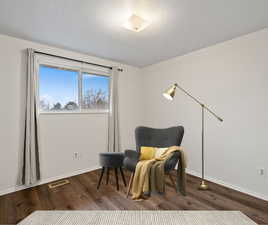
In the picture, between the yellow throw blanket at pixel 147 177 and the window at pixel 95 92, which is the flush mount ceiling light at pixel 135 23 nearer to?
the window at pixel 95 92

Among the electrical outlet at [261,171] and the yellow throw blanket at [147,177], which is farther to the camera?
the electrical outlet at [261,171]

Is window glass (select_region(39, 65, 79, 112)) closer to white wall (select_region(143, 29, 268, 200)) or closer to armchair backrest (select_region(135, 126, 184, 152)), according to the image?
armchair backrest (select_region(135, 126, 184, 152))

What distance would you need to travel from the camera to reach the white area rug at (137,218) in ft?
5.33

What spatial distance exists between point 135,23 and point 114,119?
195cm

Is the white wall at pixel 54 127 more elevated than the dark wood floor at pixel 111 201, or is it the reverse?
the white wall at pixel 54 127

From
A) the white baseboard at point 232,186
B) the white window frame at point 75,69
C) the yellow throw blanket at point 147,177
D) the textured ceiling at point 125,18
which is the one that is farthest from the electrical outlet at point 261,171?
the white window frame at point 75,69

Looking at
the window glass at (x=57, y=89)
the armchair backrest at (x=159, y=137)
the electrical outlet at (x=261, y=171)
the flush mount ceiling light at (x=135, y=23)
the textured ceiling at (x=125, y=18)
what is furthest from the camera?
the window glass at (x=57, y=89)

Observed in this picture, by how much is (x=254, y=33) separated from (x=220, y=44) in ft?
1.47

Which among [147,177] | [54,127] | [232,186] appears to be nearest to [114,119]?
[54,127]

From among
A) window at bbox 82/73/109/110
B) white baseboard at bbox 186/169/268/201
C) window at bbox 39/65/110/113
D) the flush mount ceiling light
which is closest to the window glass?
window at bbox 39/65/110/113

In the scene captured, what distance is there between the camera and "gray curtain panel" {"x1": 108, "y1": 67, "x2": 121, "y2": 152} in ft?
10.7

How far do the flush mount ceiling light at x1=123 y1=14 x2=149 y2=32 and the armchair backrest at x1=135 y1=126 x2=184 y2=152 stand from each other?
1.55 meters

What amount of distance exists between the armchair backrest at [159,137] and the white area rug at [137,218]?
0.96 m

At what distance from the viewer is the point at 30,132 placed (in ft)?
7.68
